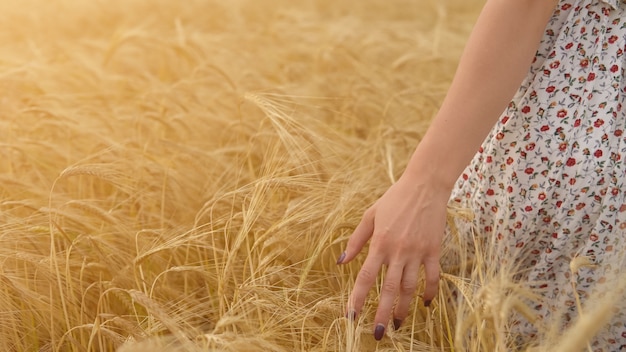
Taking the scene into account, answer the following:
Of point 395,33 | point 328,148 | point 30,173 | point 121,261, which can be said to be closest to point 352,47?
point 395,33

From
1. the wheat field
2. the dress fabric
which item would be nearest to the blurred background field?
the wheat field

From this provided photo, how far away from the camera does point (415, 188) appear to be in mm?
922

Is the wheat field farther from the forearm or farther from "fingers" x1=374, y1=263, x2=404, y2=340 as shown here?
the forearm

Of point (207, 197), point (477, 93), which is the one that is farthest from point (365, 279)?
point (207, 197)

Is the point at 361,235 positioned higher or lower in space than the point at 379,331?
higher

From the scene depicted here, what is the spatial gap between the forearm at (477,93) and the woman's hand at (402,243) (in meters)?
0.03

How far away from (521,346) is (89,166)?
73 centimetres

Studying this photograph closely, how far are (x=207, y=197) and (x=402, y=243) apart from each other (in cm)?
55

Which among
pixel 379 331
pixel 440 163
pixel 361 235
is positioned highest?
pixel 440 163

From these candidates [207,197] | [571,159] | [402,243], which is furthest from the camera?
[207,197]

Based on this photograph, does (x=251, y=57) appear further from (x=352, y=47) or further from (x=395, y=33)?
(x=395, y=33)

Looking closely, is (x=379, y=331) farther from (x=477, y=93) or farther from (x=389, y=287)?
(x=477, y=93)

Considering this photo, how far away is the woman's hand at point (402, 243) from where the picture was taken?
905 mm

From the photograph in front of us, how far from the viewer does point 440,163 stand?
93cm
